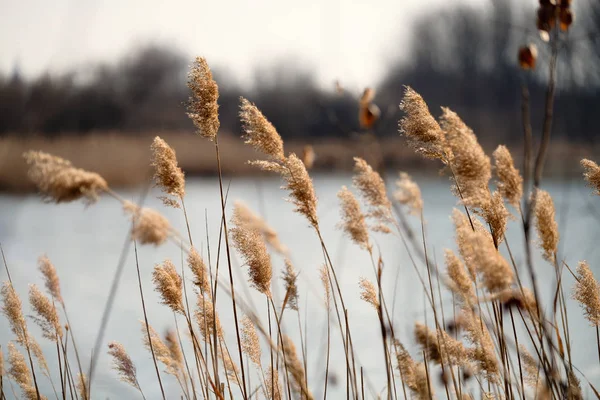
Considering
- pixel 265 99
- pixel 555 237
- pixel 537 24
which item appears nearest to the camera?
pixel 537 24

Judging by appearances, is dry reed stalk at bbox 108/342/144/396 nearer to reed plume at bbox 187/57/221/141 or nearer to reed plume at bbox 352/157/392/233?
reed plume at bbox 187/57/221/141

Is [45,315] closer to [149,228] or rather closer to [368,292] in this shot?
[149,228]

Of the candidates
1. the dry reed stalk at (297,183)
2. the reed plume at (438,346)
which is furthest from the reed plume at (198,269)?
the reed plume at (438,346)

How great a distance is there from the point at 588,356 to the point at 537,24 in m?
1.31

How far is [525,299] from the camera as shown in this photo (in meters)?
1.25

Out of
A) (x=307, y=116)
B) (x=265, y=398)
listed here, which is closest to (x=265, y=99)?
(x=307, y=116)

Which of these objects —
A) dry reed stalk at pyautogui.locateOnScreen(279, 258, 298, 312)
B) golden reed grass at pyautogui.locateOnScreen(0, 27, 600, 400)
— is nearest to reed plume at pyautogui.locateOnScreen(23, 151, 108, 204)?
golden reed grass at pyautogui.locateOnScreen(0, 27, 600, 400)

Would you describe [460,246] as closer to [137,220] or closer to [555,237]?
[555,237]

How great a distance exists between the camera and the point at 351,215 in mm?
1494

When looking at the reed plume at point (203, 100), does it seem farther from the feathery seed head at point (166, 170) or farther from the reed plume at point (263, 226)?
the reed plume at point (263, 226)

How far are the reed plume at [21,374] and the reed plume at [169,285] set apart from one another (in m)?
0.65

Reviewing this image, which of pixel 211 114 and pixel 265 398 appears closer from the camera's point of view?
pixel 211 114

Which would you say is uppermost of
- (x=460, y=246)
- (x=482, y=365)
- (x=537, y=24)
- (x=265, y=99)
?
(x=265, y=99)

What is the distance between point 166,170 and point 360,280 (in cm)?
58
